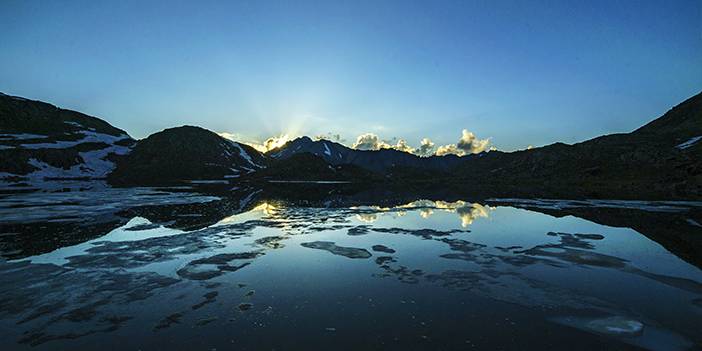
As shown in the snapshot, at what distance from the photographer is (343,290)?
15.8 metres

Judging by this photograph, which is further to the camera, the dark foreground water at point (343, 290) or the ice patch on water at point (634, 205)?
the ice patch on water at point (634, 205)

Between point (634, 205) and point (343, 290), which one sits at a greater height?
point (634, 205)

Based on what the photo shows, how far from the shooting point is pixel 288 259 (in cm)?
2142

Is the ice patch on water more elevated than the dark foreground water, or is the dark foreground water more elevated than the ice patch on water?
the ice patch on water

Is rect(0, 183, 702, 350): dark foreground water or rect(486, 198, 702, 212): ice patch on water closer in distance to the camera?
rect(0, 183, 702, 350): dark foreground water

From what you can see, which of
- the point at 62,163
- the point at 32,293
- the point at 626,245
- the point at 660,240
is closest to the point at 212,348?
the point at 32,293

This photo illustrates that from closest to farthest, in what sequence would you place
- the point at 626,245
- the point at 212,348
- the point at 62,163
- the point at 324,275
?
1. the point at 212,348
2. the point at 324,275
3. the point at 626,245
4. the point at 62,163

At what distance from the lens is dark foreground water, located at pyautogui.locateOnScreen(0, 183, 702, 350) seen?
1110 cm

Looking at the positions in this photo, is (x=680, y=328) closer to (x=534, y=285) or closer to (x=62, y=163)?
(x=534, y=285)

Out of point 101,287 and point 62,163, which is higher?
point 62,163

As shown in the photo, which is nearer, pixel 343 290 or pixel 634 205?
pixel 343 290

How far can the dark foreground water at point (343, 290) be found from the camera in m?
11.1

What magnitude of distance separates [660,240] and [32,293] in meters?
41.3

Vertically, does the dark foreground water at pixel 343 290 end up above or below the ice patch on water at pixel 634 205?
below
